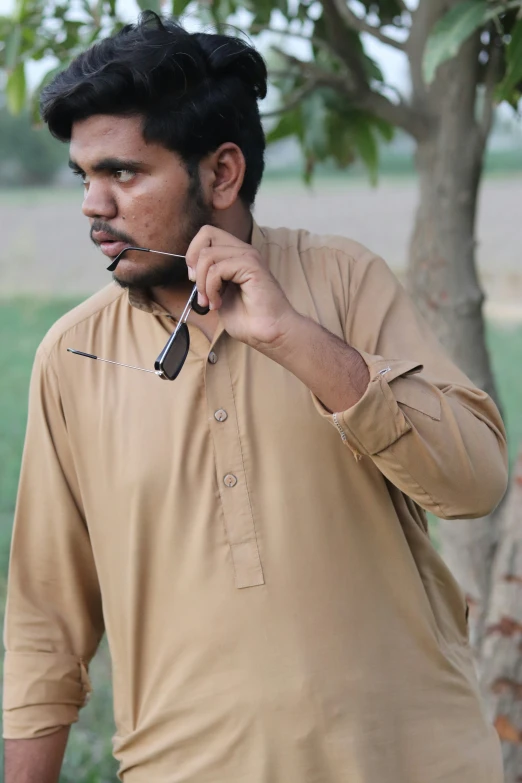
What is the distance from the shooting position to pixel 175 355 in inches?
61.0

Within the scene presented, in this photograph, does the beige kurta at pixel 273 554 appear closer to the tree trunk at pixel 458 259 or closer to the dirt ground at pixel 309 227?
the tree trunk at pixel 458 259

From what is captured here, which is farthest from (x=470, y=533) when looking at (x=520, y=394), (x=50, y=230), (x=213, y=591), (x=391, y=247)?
(x=50, y=230)

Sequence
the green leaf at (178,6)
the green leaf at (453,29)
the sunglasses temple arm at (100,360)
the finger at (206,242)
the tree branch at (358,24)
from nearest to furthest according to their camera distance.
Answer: the finger at (206,242) < the sunglasses temple arm at (100,360) < the green leaf at (453,29) < the green leaf at (178,6) < the tree branch at (358,24)

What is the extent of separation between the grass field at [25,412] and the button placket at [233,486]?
6.05 feet

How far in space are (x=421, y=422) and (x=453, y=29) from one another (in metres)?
0.90

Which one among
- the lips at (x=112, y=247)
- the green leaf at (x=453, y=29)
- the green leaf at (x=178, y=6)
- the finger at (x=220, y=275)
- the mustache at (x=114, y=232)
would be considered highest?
the green leaf at (x=178, y=6)

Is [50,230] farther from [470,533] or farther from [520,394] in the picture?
[470,533]

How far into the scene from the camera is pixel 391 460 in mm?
1464

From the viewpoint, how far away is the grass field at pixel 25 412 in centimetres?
328

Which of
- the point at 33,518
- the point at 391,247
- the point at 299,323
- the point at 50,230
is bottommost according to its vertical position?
the point at 33,518

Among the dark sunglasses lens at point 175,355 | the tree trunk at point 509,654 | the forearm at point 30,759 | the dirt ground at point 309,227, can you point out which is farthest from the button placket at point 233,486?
the dirt ground at point 309,227

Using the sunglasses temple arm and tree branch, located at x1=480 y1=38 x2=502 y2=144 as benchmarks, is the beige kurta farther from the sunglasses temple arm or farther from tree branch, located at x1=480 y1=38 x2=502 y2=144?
tree branch, located at x1=480 y1=38 x2=502 y2=144

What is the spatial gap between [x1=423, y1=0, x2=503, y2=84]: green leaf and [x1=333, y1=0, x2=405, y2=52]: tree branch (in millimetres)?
587

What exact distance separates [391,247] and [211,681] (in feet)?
32.3
